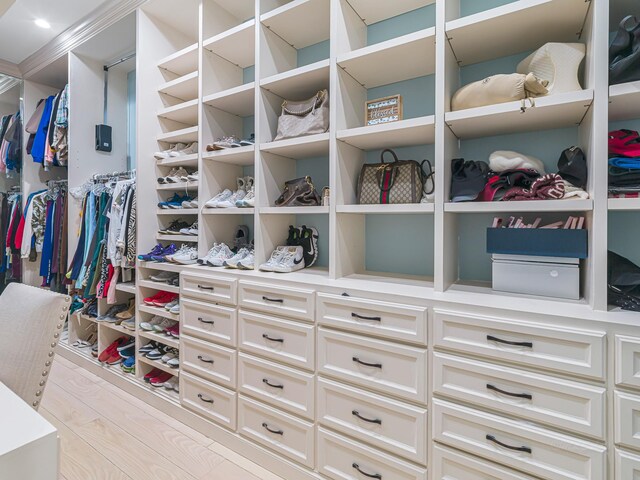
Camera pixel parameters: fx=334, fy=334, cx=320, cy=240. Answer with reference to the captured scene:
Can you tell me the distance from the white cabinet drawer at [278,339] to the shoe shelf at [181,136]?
131 cm

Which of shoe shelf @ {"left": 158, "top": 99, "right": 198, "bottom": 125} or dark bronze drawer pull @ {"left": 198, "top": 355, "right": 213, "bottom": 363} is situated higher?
shoe shelf @ {"left": 158, "top": 99, "right": 198, "bottom": 125}

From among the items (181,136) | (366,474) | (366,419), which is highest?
(181,136)

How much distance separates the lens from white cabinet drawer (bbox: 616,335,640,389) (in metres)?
0.95

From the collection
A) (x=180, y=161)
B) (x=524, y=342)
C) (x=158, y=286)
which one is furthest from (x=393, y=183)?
(x=158, y=286)

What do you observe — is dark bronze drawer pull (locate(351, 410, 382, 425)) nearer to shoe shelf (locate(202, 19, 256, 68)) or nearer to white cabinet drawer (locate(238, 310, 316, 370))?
white cabinet drawer (locate(238, 310, 316, 370))

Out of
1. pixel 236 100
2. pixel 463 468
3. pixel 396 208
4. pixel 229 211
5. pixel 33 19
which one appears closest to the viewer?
pixel 463 468

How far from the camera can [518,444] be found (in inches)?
43.3

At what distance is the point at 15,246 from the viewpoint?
3434 mm

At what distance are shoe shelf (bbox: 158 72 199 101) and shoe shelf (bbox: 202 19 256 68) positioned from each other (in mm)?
220

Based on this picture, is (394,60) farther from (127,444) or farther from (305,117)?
(127,444)

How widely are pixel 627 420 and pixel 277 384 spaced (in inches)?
50.9

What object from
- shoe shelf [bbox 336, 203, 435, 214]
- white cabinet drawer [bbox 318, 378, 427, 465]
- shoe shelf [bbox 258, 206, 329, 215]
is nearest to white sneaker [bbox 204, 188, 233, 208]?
shoe shelf [bbox 258, 206, 329, 215]

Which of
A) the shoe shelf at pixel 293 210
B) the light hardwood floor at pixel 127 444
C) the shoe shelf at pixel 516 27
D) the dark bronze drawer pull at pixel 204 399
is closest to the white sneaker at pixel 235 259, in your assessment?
the shoe shelf at pixel 293 210

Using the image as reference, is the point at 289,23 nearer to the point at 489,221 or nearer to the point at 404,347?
the point at 489,221
